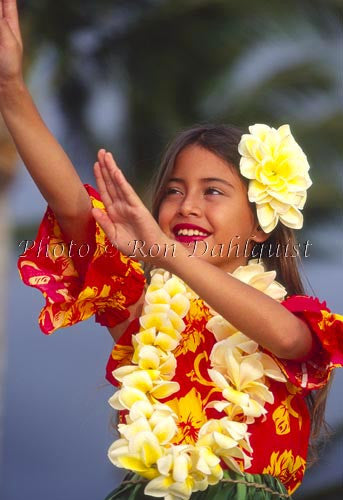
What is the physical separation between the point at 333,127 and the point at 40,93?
177 centimetres

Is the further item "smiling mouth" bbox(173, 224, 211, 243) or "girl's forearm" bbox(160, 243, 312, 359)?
"smiling mouth" bbox(173, 224, 211, 243)


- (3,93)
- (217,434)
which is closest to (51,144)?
(3,93)

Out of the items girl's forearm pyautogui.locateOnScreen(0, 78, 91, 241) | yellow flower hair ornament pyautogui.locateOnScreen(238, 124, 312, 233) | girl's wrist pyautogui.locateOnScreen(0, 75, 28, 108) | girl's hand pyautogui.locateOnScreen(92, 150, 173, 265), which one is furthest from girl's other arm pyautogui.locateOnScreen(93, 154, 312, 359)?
yellow flower hair ornament pyautogui.locateOnScreen(238, 124, 312, 233)

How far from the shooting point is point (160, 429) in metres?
2.38

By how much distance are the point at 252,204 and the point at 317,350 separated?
445 mm

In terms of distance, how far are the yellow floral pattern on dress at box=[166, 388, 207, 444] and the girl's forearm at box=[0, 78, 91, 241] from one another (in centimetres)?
49

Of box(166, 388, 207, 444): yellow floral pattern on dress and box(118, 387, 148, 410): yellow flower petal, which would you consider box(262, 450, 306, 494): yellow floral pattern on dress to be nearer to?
box(166, 388, 207, 444): yellow floral pattern on dress

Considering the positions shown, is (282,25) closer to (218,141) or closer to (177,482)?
(218,141)

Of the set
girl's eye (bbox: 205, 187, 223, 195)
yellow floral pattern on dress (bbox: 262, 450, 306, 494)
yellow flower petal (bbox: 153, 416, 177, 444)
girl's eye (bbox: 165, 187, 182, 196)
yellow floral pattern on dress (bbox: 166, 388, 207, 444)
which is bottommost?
yellow floral pattern on dress (bbox: 262, 450, 306, 494)

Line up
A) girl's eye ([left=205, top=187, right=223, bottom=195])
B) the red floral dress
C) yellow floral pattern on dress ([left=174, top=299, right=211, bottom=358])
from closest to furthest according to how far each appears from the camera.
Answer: the red floral dress < yellow floral pattern on dress ([left=174, top=299, right=211, bottom=358]) < girl's eye ([left=205, top=187, right=223, bottom=195])

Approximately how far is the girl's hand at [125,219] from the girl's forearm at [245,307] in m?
0.04

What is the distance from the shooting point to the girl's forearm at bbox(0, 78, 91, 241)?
228 centimetres

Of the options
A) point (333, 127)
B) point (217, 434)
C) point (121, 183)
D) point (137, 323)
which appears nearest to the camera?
point (121, 183)

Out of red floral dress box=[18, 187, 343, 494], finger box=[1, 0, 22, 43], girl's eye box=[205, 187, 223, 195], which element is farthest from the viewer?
girl's eye box=[205, 187, 223, 195]
